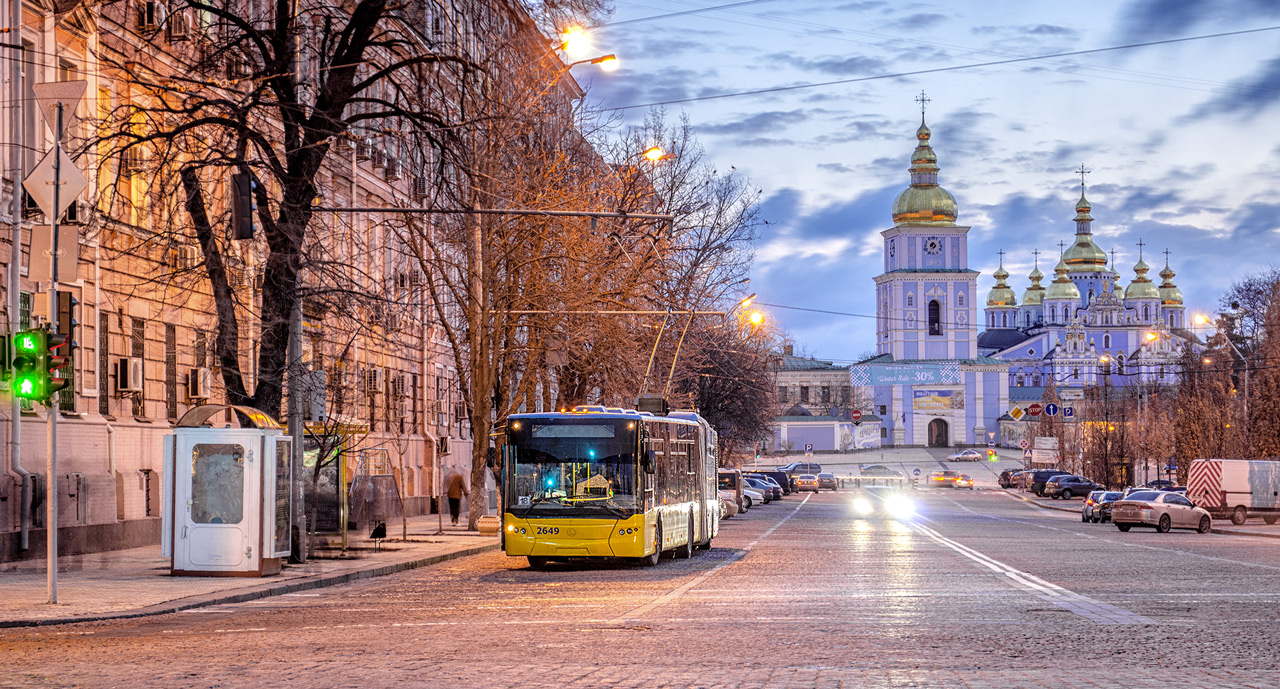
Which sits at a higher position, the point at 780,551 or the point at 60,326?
the point at 60,326

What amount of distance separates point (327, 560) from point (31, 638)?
1357 centimetres

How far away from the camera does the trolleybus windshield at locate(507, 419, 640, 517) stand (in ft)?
93.5

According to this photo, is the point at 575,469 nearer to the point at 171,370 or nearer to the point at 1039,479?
the point at 171,370

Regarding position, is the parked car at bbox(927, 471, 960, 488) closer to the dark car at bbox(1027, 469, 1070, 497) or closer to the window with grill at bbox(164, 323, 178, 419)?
the dark car at bbox(1027, 469, 1070, 497)

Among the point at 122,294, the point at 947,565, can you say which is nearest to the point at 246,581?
the point at 122,294

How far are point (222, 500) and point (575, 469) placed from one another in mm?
6365

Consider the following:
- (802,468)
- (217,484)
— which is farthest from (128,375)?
(802,468)

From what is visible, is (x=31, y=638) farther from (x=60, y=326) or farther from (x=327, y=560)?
(x=327, y=560)

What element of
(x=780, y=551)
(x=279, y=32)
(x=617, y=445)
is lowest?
(x=780, y=551)

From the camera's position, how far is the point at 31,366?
19.7 meters

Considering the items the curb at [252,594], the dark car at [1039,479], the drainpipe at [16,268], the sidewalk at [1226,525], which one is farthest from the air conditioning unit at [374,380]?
the dark car at [1039,479]

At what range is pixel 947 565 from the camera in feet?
94.6

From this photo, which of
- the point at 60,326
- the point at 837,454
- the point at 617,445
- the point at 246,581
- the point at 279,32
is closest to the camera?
the point at 60,326

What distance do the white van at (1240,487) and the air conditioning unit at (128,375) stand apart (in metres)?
38.2
